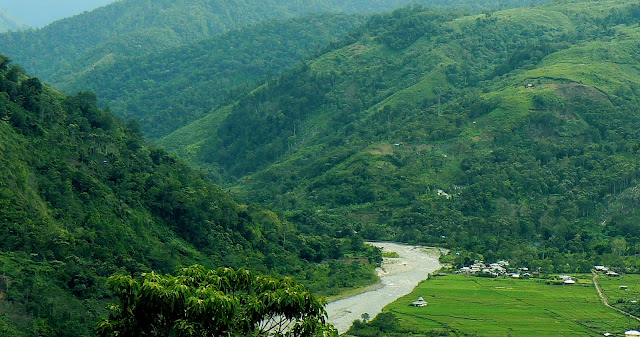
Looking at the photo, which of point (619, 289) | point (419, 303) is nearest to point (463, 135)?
point (619, 289)

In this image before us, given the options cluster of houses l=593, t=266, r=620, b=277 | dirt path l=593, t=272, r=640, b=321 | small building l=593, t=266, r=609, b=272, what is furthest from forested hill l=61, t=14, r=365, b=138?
dirt path l=593, t=272, r=640, b=321

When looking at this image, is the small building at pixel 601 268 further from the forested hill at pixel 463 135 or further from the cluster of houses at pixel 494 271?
the cluster of houses at pixel 494 271

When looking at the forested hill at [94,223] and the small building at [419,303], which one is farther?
the small building at [419,303]

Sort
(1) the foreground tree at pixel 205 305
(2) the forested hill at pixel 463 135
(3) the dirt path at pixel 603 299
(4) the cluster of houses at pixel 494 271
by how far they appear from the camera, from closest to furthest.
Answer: (1) the foreground tree at pixel 205 305 < (3) the dirt path at pixel 603 299 < (4) the cluster of houses at pixel 494 271 < (2) the forested hill at pixel 463 135

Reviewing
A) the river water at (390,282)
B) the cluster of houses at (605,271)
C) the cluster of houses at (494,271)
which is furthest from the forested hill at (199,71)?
the cluster of houses at (605,271)

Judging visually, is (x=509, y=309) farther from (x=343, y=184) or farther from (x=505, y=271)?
(x=343, y=184)

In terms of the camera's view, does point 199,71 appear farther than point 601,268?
Yes

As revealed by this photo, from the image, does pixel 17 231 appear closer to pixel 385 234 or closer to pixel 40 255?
pixel 40 255
